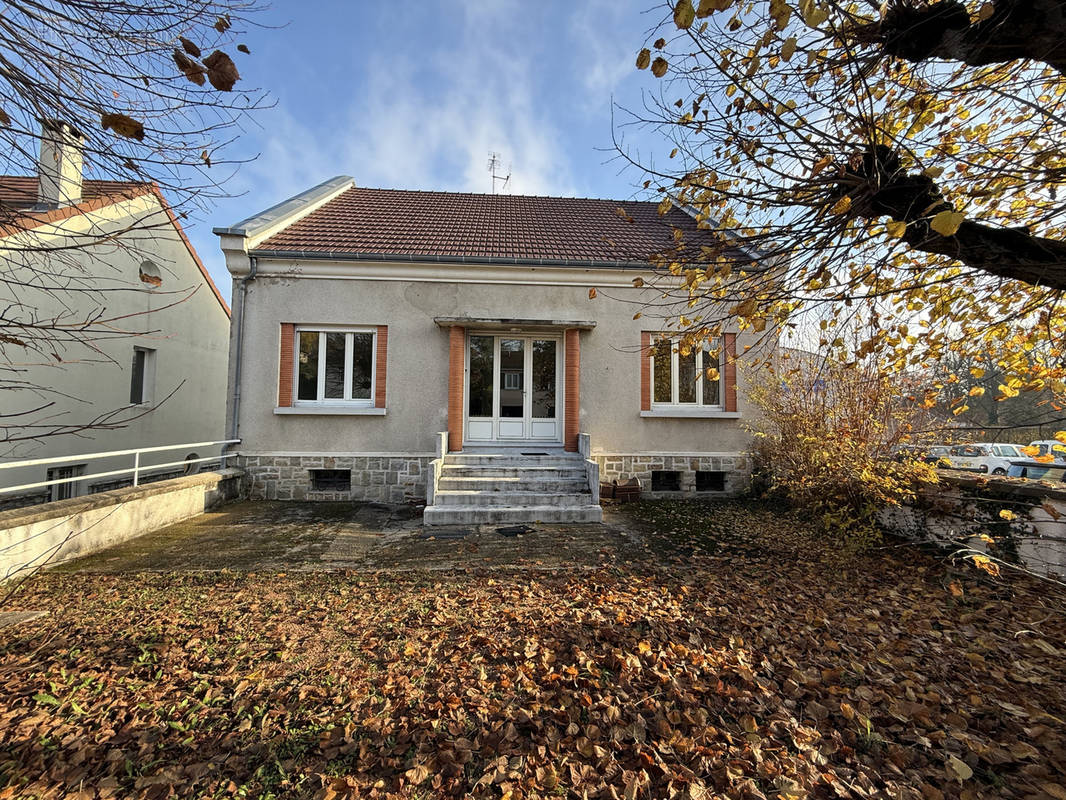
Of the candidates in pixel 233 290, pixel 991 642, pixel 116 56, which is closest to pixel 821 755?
pixel 991 642

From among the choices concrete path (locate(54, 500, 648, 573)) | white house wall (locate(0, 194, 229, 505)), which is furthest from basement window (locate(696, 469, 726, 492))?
white house wall (locate(0, 194, 229, 505))

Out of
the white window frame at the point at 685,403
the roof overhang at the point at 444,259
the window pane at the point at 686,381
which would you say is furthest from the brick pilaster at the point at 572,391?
the window pane at the point at 686,381

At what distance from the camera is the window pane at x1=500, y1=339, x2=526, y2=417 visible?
9438 millimetres

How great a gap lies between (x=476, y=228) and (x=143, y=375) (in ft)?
31.1

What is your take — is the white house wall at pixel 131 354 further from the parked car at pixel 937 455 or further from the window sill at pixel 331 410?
the parked car at pixel 937 455

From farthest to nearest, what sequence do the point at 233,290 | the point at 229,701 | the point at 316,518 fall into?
the point at 233,290, the point at 316,518, the point at 229,701

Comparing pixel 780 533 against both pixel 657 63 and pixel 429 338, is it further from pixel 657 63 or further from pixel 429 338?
pixel 429 338

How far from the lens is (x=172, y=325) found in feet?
40.7

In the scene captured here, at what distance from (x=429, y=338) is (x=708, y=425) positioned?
239 inches

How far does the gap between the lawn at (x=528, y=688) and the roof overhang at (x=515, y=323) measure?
5333 mm

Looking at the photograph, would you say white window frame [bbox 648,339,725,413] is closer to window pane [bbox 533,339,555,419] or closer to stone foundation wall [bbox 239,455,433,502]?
window pane [bbox 533,339,555,419]

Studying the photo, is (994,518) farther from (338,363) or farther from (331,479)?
(338,363)

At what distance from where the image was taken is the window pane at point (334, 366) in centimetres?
900

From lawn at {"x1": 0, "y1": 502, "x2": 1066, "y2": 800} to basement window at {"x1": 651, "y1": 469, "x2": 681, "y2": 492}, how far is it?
14.7 feet
